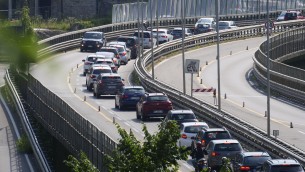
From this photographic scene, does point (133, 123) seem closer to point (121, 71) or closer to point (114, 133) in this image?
point (114, 133)

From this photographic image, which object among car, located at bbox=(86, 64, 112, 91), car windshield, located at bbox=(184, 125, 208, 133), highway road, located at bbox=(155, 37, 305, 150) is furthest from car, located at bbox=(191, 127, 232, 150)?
car, located at bbox=(86, 64, 112, 91)

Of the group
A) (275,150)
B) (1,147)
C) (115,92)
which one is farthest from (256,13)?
(275,150)

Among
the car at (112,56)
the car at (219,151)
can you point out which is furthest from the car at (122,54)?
the car at (219,151)

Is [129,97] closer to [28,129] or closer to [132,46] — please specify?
[28,129]

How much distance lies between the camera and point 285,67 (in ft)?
213

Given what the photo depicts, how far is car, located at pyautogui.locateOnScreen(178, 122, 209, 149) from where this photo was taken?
36562mm

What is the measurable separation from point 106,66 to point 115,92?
636cm

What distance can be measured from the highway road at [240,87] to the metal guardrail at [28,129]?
30.8ft

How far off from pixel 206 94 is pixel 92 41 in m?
27.1

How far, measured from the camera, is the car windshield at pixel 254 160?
28109mm

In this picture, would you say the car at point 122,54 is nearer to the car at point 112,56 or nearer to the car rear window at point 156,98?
the car at point 112,56

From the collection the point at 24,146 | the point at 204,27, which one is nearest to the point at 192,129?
the point at 24,146

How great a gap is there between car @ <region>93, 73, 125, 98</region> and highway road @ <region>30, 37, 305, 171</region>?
493 mm

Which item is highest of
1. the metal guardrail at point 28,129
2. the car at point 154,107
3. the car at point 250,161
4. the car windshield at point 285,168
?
the car windshield at point 285,168
